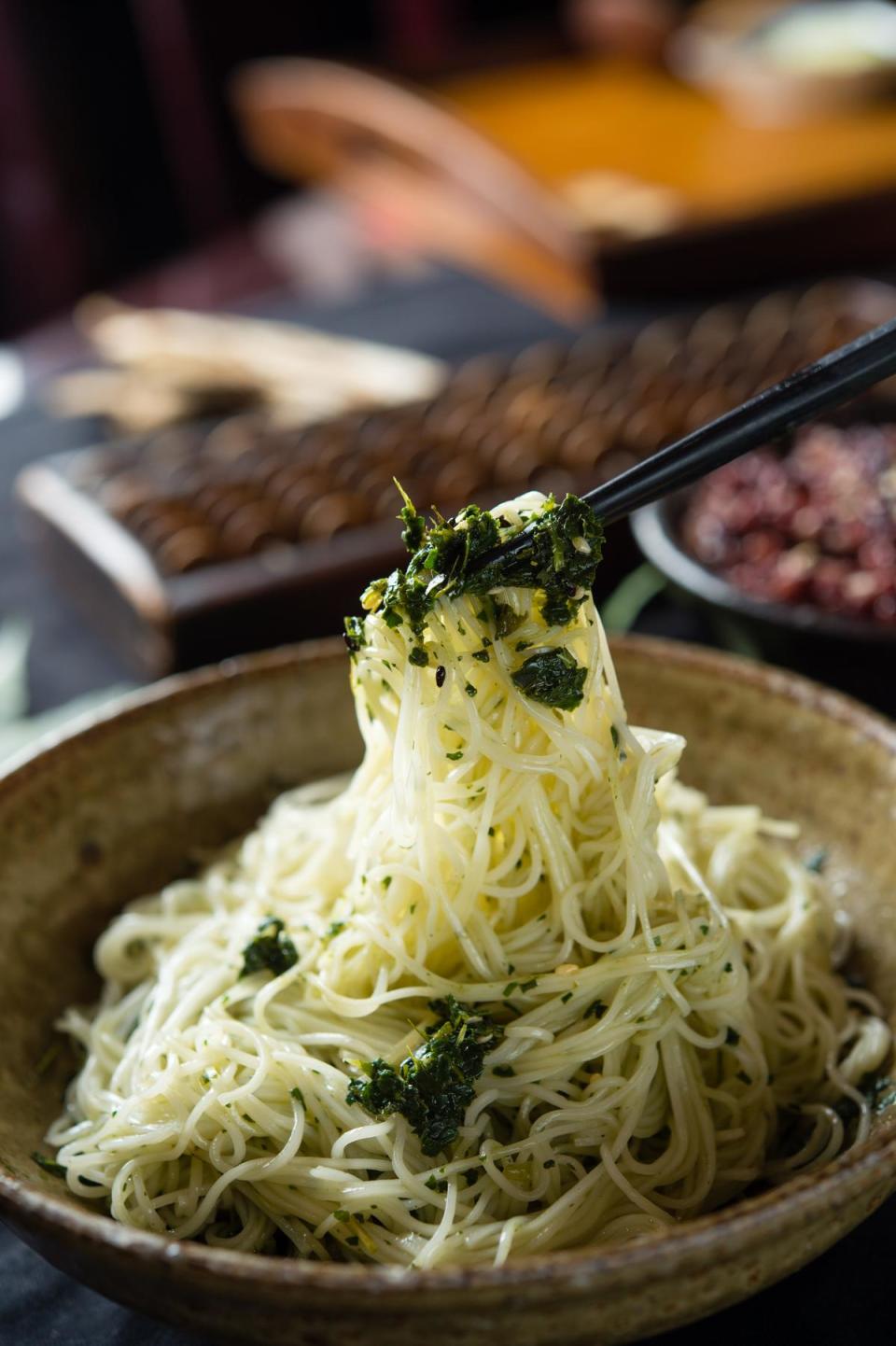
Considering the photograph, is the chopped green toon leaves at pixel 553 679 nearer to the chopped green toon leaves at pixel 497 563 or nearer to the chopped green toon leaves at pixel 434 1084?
the chopped green toon leaves at pixel 497 563

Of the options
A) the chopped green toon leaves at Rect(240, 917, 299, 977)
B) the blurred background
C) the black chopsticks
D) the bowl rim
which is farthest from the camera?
the blurred background

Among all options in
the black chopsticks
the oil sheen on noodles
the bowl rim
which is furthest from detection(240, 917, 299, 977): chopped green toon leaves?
the bowl rim

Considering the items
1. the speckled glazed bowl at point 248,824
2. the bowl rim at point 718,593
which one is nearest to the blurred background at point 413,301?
the bowl rim at point 718,593

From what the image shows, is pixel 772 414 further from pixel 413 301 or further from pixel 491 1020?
pixel 413 301

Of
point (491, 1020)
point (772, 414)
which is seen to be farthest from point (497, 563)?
point (491, 1020)

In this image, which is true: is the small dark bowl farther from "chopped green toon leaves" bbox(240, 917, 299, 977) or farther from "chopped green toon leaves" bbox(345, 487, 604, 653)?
"chopped green toon leaves" bbox(240, 917, 299, 977)

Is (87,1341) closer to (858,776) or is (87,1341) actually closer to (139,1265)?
(139,1265)

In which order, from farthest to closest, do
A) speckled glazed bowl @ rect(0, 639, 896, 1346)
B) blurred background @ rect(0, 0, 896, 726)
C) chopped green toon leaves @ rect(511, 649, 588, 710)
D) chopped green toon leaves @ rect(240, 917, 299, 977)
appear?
blurred background @ rect(0, 0, 896, 726)
chopped green toon leaves @ rect(240, 917, 299, 977)
chopped green toon leaves @ rect(511, 649, 588, 710)
speckled glazed bowl @ rect(0, 639, 896, 1346)
